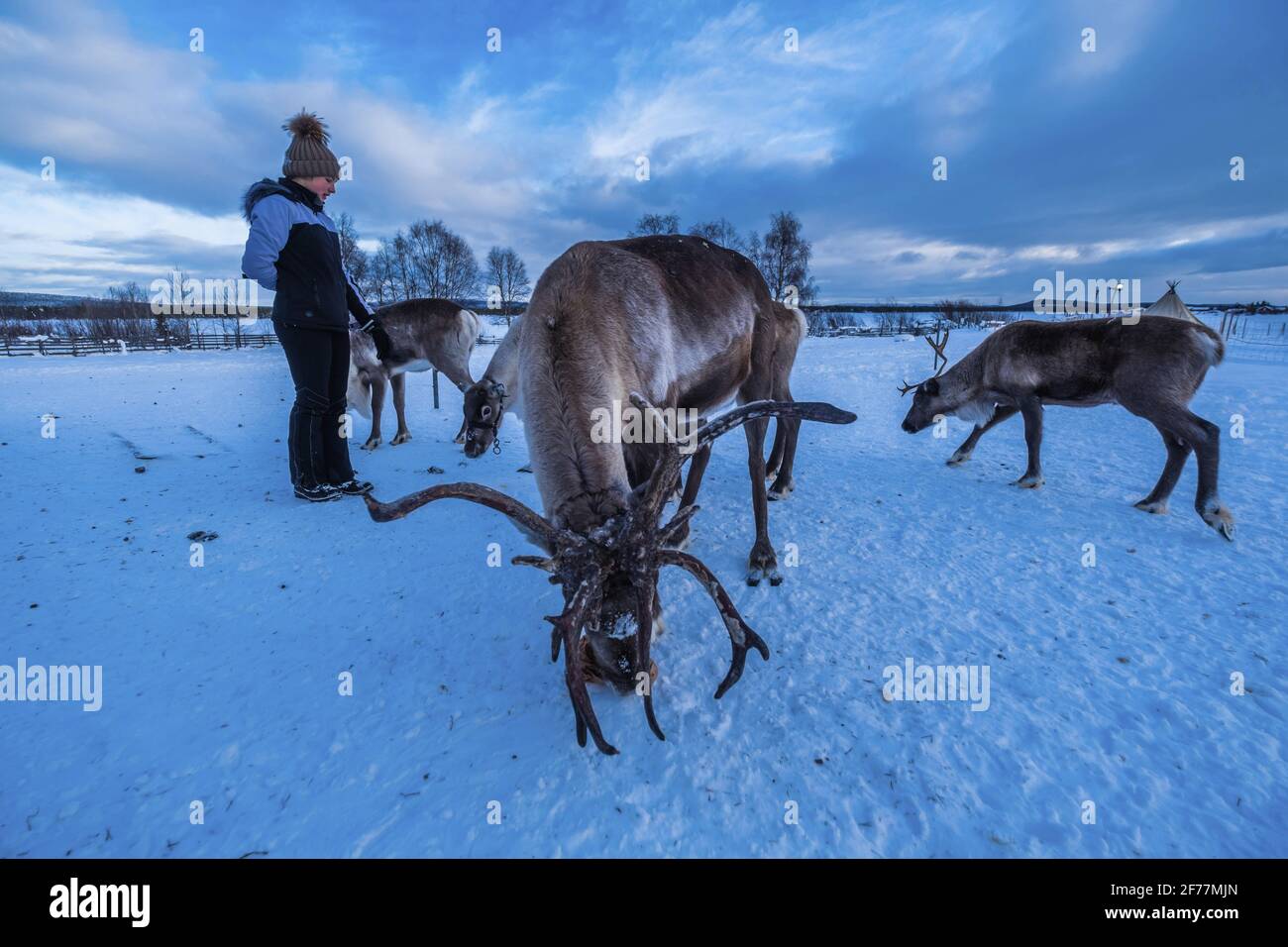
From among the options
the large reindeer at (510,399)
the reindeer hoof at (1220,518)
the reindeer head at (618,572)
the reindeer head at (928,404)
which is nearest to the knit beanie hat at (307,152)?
the large reindeer at (510,399)

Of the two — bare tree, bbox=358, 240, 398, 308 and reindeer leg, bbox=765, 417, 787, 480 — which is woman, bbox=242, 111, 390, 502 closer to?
reindeer leg, bbox=765, 417, 787, 480

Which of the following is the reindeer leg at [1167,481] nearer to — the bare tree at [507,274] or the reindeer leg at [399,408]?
the reindeer leg at [399,408]

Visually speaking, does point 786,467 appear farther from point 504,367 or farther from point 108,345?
point 108,345

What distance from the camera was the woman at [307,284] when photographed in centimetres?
495

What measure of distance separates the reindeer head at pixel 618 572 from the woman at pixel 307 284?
11.9ft

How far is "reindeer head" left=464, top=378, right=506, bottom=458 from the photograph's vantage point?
6.23 metres

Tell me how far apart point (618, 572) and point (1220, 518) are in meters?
5.89

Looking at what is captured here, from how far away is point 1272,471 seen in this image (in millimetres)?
6180

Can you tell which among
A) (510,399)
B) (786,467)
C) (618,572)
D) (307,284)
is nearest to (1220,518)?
(786,467)

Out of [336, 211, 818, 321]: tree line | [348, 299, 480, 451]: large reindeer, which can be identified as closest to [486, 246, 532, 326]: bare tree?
[336, 211, 818, 321]: tree line

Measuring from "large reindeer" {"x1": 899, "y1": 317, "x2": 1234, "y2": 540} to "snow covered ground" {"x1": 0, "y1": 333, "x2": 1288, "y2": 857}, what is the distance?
686mm

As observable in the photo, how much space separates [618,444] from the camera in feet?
9.64

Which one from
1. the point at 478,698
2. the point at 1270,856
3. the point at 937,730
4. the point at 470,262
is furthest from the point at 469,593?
the point at 470,262

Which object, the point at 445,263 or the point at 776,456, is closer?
the point at 776,456
